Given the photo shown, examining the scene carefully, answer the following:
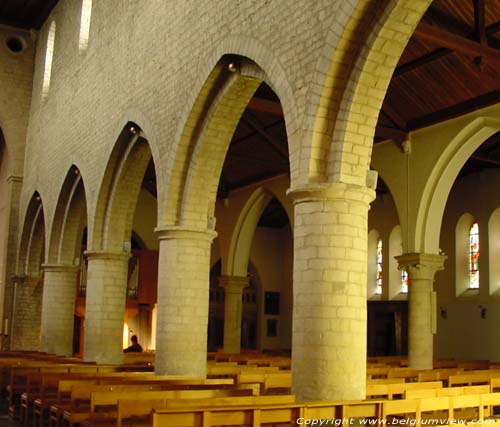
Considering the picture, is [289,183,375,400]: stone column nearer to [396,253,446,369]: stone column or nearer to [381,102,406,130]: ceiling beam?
[396,253,446,369]: stone column

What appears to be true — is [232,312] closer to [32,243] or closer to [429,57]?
[32,243]

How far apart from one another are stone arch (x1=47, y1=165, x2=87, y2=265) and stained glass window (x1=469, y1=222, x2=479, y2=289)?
1022 centimetres

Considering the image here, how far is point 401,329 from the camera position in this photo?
21969 mm

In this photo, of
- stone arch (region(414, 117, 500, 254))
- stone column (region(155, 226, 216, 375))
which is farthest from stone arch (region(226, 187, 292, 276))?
stone column (region(155, 226, 216, 375))

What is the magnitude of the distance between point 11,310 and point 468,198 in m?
14.5

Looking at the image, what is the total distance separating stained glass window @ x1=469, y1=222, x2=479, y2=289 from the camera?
64.7ft

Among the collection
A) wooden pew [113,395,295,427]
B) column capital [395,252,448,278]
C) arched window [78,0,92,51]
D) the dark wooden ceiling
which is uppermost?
the dark wooden ceiling

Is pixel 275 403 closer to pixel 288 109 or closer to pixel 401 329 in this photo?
pixel 288 109

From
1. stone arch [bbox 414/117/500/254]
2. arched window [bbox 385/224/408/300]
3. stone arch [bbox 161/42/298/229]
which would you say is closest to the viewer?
stone arch [bbox 161/42/298/229]

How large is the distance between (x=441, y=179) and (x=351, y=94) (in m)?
7.26

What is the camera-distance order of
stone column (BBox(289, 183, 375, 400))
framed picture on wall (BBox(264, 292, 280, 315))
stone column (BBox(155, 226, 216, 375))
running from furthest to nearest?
framed picture on wall (BBox(264, 292, 280, 315)) < stone column (BBox(155, 226, 216, 375)) < stone column (BBox(289, 183, 375, 400))

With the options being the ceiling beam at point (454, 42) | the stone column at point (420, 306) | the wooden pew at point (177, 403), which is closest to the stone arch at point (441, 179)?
the stone column at point (420, 306)

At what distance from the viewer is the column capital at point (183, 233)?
40.4 ft

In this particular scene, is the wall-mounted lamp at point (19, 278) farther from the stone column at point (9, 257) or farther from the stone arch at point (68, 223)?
the stone arch at point (68, 223)
